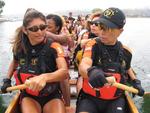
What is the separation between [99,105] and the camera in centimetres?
409

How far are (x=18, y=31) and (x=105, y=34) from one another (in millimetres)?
1055

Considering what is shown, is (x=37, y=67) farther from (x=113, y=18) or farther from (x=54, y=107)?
(x=113, y=18)

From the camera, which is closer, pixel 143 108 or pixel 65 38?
pixel 65 38

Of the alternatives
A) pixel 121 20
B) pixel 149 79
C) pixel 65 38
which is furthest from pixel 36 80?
pixel 149 79

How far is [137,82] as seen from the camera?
444 cm

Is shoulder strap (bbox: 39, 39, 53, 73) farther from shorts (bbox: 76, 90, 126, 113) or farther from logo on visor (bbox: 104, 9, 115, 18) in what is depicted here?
logo on visor (bbox: 104, 9, 115, 18)

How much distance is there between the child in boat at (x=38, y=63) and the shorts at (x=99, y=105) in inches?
10.2

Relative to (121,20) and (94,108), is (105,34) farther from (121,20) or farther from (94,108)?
(94,108)

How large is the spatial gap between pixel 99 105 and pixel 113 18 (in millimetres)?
950

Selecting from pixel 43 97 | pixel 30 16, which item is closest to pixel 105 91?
pixel 43 97

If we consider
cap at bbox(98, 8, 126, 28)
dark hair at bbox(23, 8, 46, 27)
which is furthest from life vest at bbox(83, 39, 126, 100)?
dark hair at bbox(23, 8, 46, 27)

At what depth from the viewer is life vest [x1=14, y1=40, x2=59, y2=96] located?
4203 mm

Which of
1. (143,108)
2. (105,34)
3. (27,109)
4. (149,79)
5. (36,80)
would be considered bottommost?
(149,79)

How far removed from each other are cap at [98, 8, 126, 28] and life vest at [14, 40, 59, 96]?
2.35 ft
